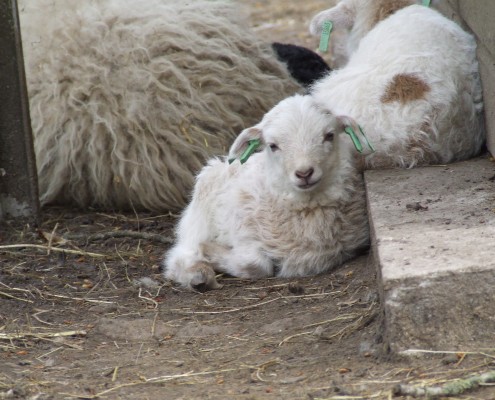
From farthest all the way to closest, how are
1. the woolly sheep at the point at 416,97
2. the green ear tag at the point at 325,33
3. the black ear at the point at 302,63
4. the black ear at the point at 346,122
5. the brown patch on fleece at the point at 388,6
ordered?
the black ear at the point at 302,63 → the brown patch on fleece at the point at 388,6 → the green ear tag at the point at 325,33 → the woolly sheep at the point at 416,97 → the black ear at the point at 346,122

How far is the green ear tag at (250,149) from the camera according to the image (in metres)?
4.91

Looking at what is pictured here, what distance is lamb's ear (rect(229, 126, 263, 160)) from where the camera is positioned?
495cm

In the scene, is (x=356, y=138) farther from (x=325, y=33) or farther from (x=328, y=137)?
(x=325, y=33)

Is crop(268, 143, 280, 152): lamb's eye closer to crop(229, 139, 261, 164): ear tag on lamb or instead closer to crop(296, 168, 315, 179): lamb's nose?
crop(229, 139, 261, 164): ear tag on lamb

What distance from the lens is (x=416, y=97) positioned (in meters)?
5.10

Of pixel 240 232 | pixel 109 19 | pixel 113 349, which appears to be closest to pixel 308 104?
pixel 240 232

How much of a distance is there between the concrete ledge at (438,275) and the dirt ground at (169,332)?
10cm

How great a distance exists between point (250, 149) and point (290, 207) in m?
0.36

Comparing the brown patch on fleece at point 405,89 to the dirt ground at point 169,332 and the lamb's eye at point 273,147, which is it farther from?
the dirt ground at point 169,332

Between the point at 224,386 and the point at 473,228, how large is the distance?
120cm

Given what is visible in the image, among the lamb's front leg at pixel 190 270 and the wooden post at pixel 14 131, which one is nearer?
the lamb's front leg at pixel 190 270

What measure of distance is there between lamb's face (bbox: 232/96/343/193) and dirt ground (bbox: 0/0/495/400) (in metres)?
0.50

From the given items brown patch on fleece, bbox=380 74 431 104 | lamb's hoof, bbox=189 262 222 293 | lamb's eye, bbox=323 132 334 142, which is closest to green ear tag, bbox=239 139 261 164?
lamb's eye, bbox=323 132 334 142

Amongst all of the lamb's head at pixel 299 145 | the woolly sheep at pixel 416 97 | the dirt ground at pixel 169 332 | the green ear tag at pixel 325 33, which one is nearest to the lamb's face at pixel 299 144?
the lamb's head at pixel 299 145
